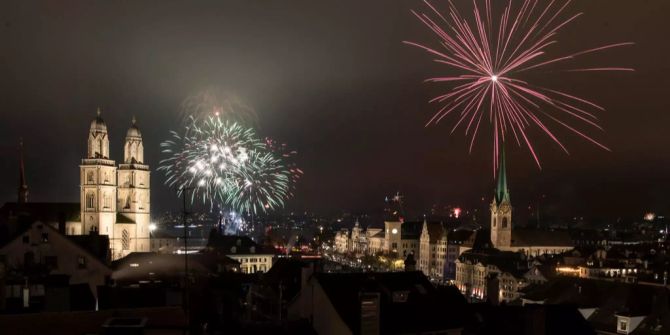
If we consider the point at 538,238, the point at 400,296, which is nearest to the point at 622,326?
the point at 400,296

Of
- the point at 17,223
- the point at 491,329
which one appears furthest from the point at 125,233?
the point at 491,329

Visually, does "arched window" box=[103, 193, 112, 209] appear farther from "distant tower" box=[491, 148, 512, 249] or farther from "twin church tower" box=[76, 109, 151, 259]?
"distant tower" box=[491, 148, 512, 249]

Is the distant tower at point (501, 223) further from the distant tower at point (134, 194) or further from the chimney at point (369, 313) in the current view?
the chimney at point (369, 313)

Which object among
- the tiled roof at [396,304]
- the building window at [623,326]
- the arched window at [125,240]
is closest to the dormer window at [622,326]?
the building window at [623,326]

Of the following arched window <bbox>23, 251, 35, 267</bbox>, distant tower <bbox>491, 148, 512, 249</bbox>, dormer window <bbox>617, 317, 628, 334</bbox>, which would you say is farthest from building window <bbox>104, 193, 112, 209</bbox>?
distant tower <bbox>491, 148, 512, 249</bbox>

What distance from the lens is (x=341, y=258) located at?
19762 centimetres

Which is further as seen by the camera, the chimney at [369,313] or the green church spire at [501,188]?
the green church spire at [501,188]

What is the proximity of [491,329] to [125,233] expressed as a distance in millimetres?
73382

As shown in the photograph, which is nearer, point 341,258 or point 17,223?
point 17,223

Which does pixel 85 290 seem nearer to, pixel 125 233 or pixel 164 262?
pixel 164 262

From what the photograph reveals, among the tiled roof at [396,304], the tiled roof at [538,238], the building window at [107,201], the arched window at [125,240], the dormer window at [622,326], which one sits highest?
the building window at [107,201]

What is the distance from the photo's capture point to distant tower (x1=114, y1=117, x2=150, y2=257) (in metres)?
90.9

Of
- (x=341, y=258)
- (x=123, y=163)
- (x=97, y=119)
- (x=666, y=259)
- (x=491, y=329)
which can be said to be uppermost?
(x=97, y=119)

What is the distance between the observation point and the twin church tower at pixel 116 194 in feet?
285
